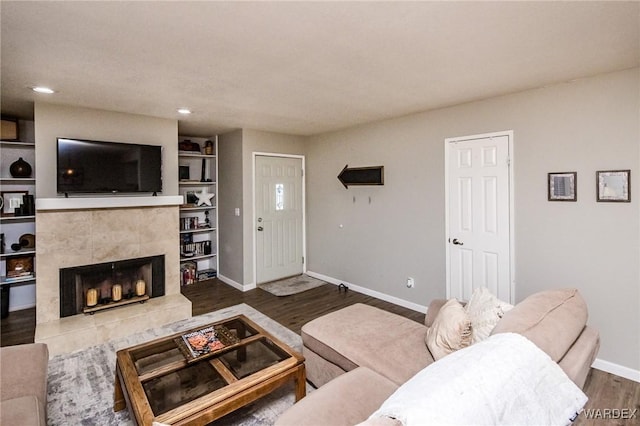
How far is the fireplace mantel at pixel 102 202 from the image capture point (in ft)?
10.7

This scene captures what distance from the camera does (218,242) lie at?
552 centimetres

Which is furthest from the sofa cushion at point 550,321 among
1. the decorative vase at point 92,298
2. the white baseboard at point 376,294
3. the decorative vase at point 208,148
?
the decorative vase at point 208,148

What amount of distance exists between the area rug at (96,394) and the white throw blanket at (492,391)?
4.55ft

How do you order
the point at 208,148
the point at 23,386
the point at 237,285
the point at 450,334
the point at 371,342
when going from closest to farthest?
1. the point at 23,386
2. the point at 450,334
3. the point at 371,342
4. the point at 237,285
5. the point at 208,148

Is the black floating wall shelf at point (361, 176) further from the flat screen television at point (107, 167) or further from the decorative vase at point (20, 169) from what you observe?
the decorative vase at point (20, 169)

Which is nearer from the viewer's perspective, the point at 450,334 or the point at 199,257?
the point at 450,334

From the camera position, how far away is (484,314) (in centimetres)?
196

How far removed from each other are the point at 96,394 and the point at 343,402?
6.58ft

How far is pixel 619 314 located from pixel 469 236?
1.35m

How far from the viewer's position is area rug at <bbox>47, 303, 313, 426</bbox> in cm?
212

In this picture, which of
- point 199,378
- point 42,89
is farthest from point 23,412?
point 42,89

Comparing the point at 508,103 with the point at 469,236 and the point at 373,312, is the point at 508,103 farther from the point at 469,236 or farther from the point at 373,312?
the point at 373,312

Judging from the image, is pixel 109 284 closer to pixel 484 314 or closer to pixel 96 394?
pixel 96 394

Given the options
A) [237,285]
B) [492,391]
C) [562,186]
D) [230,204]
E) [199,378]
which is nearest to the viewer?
[492,391]
